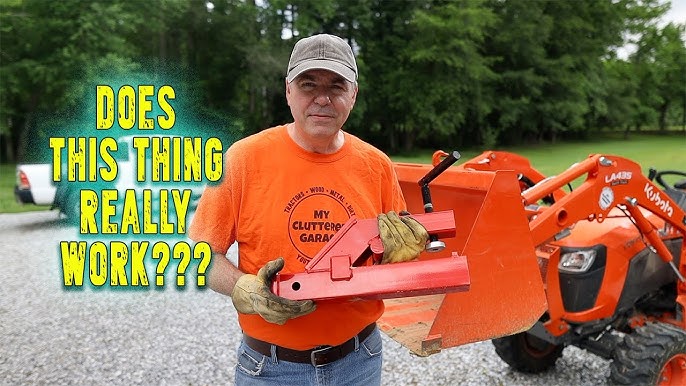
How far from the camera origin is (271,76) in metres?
28.6

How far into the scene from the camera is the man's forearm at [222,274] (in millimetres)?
1792

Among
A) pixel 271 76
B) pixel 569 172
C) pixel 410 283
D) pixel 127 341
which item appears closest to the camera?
pixel 410 283

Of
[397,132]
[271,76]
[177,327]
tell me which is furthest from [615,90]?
[177,327]

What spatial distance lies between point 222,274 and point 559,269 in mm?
2614

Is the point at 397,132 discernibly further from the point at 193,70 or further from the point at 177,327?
the point at 177,327

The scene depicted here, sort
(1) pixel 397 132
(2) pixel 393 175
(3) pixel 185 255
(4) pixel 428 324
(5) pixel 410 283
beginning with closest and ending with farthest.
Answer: (5) pixel 410 283 < (2) pixel 393 175 < (3) pixel 185 255 < (4) pixel 428 324 < (1) pixel 397 132

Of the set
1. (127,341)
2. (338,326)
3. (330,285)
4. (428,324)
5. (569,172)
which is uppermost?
(569,172)

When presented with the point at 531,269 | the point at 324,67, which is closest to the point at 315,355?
the point at 324,67

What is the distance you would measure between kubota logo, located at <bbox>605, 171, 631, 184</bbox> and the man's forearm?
8.11 feet

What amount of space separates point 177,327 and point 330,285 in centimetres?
420

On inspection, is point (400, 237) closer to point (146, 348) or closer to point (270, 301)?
point (270, 301)

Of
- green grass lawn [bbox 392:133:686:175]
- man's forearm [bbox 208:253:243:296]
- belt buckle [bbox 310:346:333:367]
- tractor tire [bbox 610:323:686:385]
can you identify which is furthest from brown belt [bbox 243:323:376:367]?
green grass lawn [bbox 392:133:686:175]

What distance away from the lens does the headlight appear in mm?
3648

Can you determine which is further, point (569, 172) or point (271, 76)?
point (271, 76)
